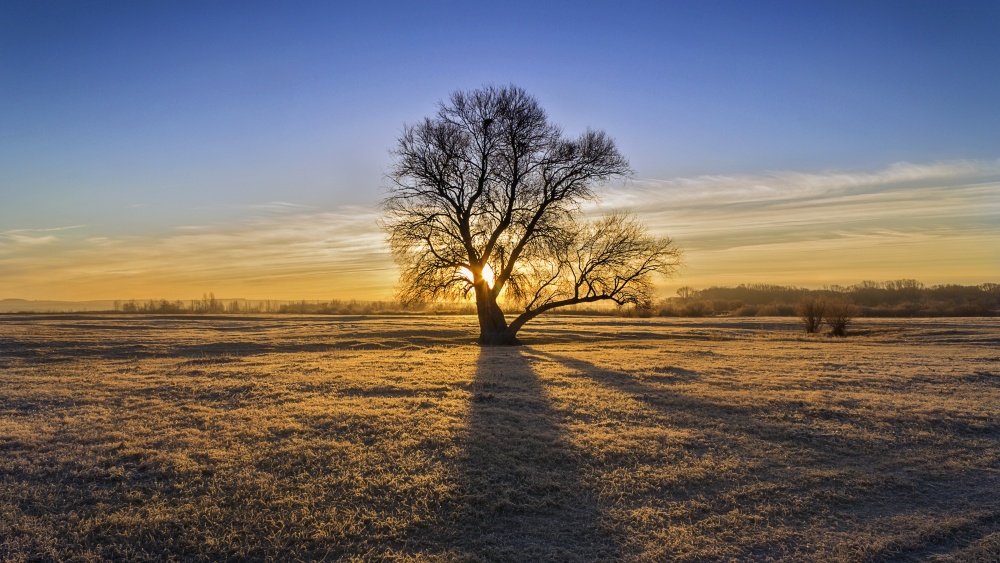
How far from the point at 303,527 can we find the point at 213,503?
121 cm

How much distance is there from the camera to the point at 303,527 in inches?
222

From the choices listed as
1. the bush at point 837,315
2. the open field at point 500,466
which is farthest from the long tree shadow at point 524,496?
the bush at point 837,315

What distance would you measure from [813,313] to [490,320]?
21451 mm

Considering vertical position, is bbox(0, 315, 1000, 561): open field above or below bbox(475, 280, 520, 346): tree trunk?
below

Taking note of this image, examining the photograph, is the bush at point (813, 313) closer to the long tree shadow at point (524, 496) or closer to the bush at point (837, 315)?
the bush at point (837, 315)

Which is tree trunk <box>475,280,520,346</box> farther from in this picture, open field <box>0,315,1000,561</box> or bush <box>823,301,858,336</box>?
bush <box>823,301,858,336</box>

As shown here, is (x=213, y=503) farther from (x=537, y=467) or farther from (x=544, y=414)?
(x=544, y=414)

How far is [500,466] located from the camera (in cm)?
728

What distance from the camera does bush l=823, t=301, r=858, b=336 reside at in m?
33.7

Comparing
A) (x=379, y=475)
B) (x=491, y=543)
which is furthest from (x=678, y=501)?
(x=379, y=475)

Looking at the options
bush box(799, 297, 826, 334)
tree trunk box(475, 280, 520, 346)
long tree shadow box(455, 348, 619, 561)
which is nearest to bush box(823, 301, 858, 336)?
bush box(799, 297, 826, 334)

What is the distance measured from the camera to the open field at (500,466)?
548 centimetres

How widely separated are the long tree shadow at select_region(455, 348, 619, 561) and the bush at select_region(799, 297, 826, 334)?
1228 inches

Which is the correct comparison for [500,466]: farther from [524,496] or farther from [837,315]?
[837,315]
